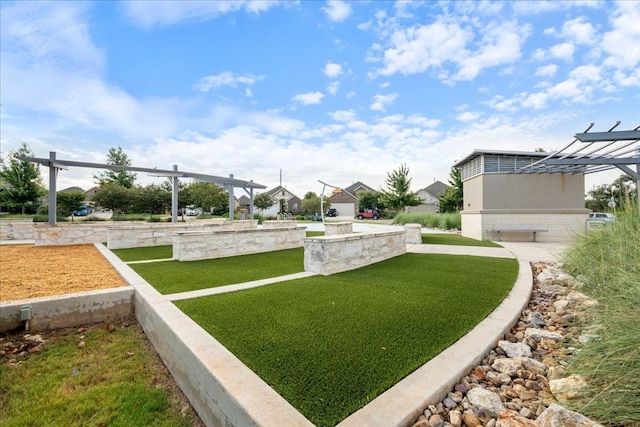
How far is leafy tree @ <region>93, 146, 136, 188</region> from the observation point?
107 ft

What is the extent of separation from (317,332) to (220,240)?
18.5ft

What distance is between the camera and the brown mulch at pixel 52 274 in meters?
4.45

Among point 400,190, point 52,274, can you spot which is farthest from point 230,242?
point 400,190

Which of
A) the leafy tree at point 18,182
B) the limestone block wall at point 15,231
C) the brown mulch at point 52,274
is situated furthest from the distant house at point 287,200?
the brown mulch at point 52,274

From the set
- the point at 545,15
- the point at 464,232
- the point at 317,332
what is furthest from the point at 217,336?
the point at 464,232

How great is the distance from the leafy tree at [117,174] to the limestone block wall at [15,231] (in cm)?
1870

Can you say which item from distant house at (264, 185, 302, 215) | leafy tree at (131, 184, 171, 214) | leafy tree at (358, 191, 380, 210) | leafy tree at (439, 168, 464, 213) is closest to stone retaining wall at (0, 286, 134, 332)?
leafy tree at (131, 184, 171, 214)

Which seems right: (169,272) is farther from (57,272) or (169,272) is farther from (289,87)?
(289,87)

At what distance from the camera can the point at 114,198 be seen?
863 inches

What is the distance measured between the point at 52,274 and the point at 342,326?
618cm

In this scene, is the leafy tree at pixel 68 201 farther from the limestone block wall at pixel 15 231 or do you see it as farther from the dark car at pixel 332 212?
the dark car at pixel 332 212

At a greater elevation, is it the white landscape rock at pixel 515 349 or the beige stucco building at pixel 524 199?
the beige stucco building at pixel 524 199

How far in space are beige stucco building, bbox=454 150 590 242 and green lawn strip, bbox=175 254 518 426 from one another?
752cm

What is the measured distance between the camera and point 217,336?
8.79 feet
